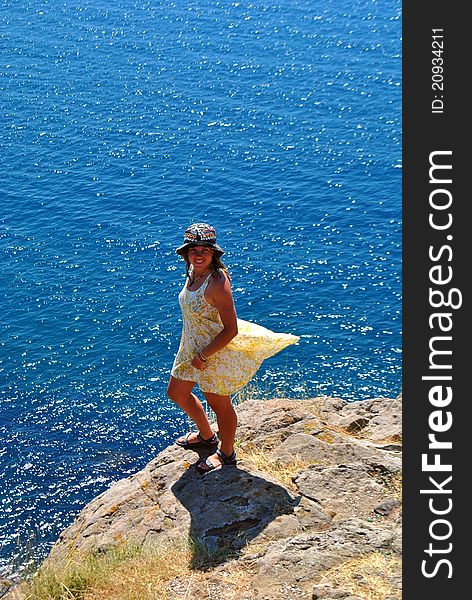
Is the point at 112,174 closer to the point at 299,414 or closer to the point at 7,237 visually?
the point at 7,237

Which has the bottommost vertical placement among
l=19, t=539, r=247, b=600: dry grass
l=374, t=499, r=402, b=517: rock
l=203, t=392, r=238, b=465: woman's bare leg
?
l=19, t=539, r=247, b=600: dry grass

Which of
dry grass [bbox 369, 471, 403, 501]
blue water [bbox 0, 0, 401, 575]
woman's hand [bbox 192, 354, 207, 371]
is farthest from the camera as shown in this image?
blue water [bbox 0, 0, 401, 575]

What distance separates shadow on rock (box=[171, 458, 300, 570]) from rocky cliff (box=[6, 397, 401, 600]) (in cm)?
1

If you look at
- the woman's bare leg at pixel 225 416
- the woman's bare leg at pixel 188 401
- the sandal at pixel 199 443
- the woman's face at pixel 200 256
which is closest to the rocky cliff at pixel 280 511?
the sandal at pixel 199 443

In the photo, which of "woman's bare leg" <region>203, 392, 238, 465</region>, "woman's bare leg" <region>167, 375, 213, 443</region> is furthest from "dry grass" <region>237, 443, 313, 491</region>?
"woman's bare leg" <region>167, 375, 213, 443</region>

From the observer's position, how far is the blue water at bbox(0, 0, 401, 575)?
97.3 feet

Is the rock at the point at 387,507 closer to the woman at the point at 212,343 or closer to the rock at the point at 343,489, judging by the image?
the rock at the point at 343,489

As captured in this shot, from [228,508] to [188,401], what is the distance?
1.38 m

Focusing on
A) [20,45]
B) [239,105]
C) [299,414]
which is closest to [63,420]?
[299,414]

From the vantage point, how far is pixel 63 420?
29.2 metres

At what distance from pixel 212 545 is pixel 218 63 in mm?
51846

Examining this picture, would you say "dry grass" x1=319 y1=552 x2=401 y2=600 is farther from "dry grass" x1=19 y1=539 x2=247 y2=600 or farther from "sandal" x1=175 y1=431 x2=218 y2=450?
"sandal" x1=175 y1=431 x2=218 y2=450

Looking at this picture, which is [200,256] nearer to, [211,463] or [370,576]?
[211,463]

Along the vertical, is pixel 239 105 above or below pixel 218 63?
below
